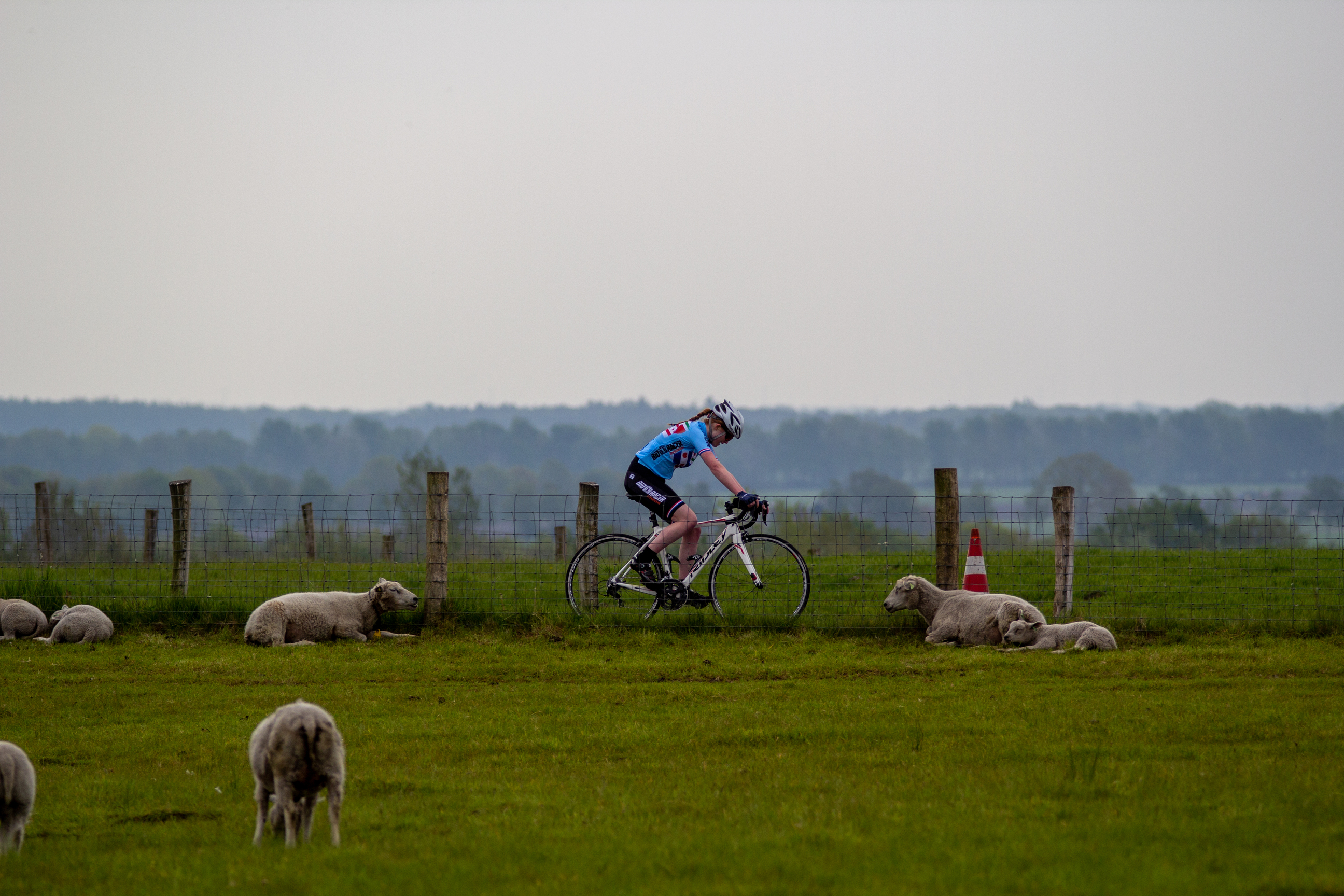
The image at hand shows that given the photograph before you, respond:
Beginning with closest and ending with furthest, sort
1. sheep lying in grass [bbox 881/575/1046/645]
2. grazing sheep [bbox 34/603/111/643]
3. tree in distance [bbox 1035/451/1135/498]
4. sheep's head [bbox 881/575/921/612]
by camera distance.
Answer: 1. sheep lying in grass [bbox 881/575/1046/645]
2. sheep's head [bbox 881/575/921/612]
3. grazing sheep [bbox 34/603/111/643]
4. tree in distance [bbox 1035/451/1135/498]

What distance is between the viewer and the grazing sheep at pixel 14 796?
6203 millimetres

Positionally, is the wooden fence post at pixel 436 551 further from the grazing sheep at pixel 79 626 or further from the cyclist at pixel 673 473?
the grazing sheep at pixel 79 626

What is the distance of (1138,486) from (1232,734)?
587 feet

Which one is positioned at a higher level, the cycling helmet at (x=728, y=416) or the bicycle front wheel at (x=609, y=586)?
the cycling helmet at (x=728, y=416)

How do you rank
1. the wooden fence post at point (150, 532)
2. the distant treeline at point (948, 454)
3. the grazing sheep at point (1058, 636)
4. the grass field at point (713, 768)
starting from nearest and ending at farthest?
the grass field at point (713, 768) < the grazing sheep at point (1058, 636) < the wooden fence post at point (150, 532) < the distant treeline at point (948, 454)

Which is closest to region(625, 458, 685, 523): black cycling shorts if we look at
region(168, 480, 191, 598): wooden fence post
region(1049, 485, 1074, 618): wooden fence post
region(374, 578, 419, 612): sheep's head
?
region(374, 578, 419, 612): sheep's head

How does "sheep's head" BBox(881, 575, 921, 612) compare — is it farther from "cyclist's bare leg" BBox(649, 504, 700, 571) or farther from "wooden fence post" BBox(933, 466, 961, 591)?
"cyclist's bare leg" BBox(649, 504, 700, 571)

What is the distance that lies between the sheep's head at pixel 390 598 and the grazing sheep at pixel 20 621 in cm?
432

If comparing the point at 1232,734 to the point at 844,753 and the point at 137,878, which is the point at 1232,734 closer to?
the point at 844,753

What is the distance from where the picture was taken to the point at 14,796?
20.5 feet

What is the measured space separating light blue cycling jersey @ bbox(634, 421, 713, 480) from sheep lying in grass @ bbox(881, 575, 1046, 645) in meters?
3.05

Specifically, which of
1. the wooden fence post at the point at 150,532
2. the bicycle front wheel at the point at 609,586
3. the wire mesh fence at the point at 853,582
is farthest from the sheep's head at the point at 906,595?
the wooden fence post at the point at 150,532

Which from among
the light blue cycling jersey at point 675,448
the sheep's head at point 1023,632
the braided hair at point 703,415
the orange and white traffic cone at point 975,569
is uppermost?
the braided hair at point 703,415

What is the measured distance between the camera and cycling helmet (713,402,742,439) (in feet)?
48.2
